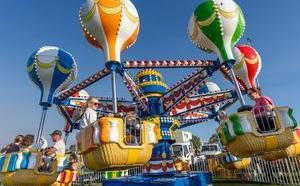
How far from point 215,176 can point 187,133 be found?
22.0 m

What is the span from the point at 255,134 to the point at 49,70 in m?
7.27

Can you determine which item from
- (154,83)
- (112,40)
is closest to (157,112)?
(154,83)

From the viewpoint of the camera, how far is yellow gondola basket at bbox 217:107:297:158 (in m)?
3.23

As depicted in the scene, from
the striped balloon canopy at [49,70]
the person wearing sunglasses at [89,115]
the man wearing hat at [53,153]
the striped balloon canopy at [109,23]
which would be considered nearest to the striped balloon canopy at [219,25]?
the striped balloon canopy at [109,23]

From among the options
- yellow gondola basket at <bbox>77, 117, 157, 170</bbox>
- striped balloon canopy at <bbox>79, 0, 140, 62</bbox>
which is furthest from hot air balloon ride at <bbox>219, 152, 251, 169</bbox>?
yellow gondola basket at <bbox>77, 117, 157, 170</bbox>

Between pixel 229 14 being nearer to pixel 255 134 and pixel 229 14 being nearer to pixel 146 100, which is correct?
pixel 255 134

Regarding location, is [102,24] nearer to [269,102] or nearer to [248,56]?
[269,102]

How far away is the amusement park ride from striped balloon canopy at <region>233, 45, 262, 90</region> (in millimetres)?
30

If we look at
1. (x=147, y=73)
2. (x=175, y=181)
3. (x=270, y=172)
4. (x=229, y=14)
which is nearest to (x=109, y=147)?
(x=175, y=181)

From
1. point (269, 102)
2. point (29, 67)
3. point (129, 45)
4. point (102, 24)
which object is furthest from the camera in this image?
point (29, 67)

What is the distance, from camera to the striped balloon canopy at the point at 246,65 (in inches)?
309

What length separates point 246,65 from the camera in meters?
7.89

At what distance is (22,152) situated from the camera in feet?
15.0

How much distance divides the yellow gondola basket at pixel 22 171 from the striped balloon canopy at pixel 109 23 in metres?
2.54
